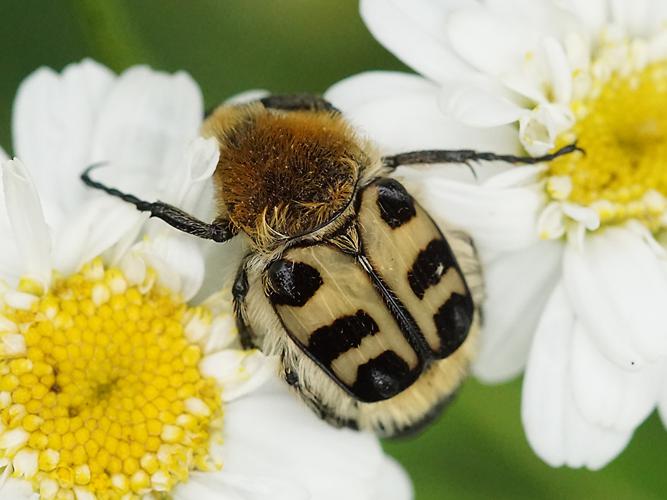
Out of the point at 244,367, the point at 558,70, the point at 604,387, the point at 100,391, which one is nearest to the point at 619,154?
the point at 558,70

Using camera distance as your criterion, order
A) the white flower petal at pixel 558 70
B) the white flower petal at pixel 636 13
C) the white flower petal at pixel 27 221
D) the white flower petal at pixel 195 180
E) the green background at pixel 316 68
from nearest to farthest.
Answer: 1. the white flower petal at pixel 27 221
2. the white flower petal at pixel 195 180
3. the white flower petal at pixel 558 70
4. the white flower petal at pixel 636 13
5. the green background at pixel 316 68

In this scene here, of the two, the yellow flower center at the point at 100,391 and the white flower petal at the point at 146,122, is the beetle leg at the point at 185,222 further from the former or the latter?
the white flower petal at the point at 146,122

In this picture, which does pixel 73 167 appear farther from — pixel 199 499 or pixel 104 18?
pixel 199 499

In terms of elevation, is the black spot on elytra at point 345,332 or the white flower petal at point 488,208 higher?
the white flower petal at point 488,208

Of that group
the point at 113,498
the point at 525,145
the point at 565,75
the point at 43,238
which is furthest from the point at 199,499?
the point at 565,75

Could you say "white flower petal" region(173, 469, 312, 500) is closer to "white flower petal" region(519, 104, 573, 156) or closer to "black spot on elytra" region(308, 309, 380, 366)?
"black spot on elytra" region(308, 309, 380, 366)

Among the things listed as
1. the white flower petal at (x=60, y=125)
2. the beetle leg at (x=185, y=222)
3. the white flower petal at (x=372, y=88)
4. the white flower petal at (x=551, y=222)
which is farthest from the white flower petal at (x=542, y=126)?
the white flower petal at (x=60, y=125)

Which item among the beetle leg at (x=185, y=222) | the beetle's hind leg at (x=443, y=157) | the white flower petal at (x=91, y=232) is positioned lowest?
the white flower petal at (x=91, y=232)

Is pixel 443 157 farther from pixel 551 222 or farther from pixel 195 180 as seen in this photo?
pixel 195 180
